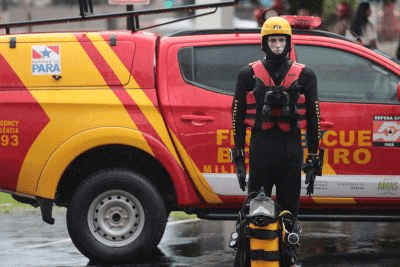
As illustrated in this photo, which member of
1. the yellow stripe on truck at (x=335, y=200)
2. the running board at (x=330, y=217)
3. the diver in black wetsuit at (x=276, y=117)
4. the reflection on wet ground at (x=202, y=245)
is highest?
the diver in black wetsuit at (x=276, y=117)

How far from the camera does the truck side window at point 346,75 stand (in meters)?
9.48

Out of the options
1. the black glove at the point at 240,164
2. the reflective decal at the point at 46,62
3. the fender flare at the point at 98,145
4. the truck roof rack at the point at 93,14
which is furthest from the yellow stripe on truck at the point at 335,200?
the reflective decal at the point at 46,62

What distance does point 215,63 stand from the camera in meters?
9.58

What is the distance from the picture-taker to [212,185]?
937 cm

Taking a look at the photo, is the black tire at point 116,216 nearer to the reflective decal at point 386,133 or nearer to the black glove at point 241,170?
the black glove at point 241,170

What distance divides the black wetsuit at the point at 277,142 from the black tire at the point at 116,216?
1584 millimetres

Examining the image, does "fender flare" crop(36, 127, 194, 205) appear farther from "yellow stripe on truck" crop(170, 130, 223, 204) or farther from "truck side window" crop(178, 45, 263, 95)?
"truck side window" crop(178, 45, 263, 95)

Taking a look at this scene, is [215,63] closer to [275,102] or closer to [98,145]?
[98,145]

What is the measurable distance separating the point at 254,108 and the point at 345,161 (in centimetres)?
169

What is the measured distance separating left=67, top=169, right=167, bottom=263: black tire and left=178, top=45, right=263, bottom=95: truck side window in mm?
918

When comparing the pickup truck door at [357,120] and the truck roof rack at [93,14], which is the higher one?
the truck roof rack at [93,14]

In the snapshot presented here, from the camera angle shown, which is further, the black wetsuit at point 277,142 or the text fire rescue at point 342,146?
the text fire rescue at point 342,146

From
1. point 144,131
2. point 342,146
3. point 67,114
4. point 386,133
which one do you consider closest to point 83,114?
point 67,114

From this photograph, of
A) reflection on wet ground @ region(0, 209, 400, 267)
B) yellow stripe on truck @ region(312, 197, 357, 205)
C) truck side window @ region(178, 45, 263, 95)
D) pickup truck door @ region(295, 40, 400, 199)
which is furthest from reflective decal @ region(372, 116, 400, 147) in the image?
truck side window @ region(178, 45, 263, 95)
